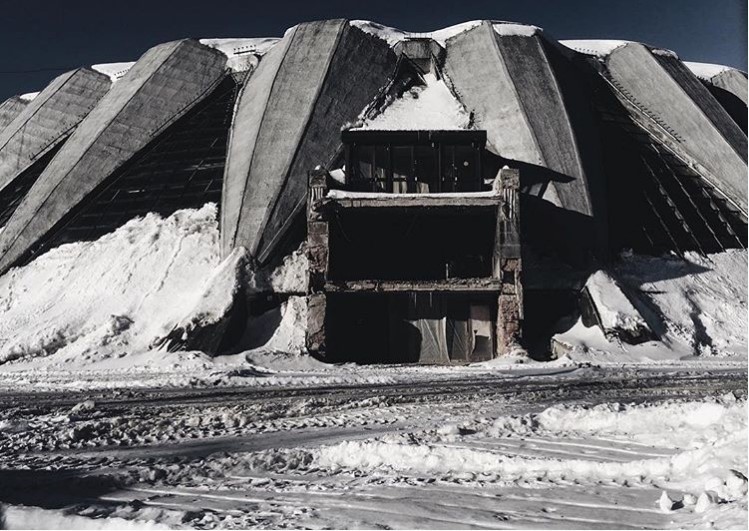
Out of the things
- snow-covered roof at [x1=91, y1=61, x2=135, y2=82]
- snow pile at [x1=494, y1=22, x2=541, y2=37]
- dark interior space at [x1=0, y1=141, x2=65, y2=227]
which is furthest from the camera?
snow-covered roof at [x1=91, y1=61, x2=135, y2=82]

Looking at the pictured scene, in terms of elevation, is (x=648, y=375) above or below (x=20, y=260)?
below

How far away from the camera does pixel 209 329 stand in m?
17.9

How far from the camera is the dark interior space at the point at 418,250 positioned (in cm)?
2059

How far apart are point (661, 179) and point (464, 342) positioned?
12.2 meters

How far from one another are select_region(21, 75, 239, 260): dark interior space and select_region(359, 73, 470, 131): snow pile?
645cm

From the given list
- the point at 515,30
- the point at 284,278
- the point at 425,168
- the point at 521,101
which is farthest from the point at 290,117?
the point at 515,30

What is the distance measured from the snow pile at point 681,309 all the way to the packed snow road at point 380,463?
27.0ft

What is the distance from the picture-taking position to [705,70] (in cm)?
3438

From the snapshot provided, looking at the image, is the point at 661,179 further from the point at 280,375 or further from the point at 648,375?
the point at 280,375

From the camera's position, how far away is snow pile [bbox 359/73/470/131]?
2483cm

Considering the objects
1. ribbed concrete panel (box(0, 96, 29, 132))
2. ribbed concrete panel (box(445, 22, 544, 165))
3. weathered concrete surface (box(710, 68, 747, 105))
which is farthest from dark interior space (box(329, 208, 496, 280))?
ribbed concrete panel (box(0, 96, 29, 132))

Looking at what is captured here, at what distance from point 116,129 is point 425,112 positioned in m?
13.1

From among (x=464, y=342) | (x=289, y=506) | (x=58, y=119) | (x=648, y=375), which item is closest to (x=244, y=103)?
(x=58, y=119)

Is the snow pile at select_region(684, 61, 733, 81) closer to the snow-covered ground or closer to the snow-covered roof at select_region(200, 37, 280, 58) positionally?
the snow-covered ground
